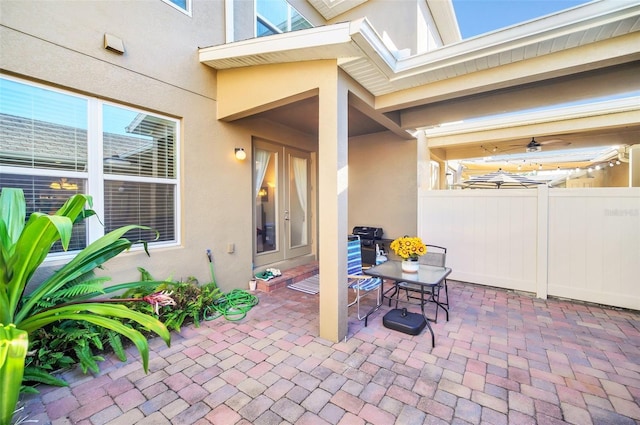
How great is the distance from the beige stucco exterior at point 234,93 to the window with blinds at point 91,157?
6.6 inches

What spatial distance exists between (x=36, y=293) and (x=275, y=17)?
5490 millimetres

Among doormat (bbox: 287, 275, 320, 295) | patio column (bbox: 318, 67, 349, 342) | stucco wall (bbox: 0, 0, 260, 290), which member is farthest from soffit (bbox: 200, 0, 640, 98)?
doormat (bbox: 287, 275, 320, 295)

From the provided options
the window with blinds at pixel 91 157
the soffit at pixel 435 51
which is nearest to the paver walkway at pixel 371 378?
the window with blinds at pixel 91 157

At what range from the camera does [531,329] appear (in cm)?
338

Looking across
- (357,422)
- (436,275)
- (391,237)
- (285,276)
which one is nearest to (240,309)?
(285,276)

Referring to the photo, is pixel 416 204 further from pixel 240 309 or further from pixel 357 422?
pixel 357 422

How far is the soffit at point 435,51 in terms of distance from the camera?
8.48ft

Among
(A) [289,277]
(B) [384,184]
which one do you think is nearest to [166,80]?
(A) [289,277]

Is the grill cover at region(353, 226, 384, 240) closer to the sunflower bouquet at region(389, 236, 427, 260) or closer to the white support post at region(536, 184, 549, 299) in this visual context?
the sunflower bouquet at region(389, 236, 427, 260)

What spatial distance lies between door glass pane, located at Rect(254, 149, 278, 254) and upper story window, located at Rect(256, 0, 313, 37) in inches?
87.4

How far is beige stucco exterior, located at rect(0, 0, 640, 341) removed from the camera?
2873 millimetres

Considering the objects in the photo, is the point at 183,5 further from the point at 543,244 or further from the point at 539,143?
the point at 539,143

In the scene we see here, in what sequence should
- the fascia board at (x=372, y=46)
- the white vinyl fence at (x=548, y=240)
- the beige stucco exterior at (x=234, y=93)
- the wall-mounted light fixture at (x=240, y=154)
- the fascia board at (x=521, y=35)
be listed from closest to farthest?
the fascia board at (x=521, y=35) < the fascia board at (x=372, y=46) < the beige stucco exterior at (x=234, y=93) < the white vinyl fence at (x=548, y=240) < the wall-mounted light fixture at (x=240, y=154)

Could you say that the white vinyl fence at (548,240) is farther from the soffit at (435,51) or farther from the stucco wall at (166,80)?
the stucco wall at (166,80)
